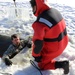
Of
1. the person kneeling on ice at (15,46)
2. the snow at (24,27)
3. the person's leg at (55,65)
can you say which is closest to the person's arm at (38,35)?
the person's leg at (55,65)

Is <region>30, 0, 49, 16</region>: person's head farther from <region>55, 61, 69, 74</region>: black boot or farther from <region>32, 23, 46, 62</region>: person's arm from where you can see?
<region>55, 61, 69, 74</region>: black boot

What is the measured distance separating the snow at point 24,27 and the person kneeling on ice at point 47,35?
0.58ft

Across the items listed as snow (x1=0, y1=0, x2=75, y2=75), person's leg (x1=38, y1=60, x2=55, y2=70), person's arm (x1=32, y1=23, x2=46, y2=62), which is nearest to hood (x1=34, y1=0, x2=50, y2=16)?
person's arm (x1=32, y1=23, x2=46, y2=62)

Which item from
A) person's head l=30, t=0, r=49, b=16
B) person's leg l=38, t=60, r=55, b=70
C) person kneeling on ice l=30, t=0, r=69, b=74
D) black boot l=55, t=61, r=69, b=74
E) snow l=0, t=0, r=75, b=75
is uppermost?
person's head l=30, t=0, r=49, b=16

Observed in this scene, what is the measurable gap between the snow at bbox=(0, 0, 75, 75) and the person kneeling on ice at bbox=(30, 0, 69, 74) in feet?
0.58

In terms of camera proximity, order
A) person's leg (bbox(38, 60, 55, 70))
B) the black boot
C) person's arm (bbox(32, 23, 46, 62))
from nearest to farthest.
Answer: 1. person's arm (bbox(32, 23, 46, 62))
2. the black boot
3. person's leg (bbox(38, 60, 55, 70))

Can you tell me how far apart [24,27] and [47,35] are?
2737mm

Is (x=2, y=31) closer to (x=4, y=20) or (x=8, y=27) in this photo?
(x=8, y=27)

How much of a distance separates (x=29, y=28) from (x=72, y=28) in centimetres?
105

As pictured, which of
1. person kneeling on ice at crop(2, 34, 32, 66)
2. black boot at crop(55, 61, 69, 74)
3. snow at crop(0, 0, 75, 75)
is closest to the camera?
black boot at crop(55, 61, 69, 74)

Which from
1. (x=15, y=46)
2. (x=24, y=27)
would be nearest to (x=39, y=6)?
(x=15, y=46)

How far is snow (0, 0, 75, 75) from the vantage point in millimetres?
4088

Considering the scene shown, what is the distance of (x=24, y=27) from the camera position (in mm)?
6449

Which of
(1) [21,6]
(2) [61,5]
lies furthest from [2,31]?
(2) [61,5]
